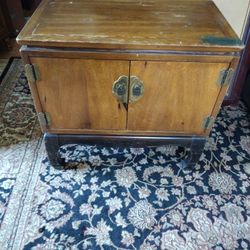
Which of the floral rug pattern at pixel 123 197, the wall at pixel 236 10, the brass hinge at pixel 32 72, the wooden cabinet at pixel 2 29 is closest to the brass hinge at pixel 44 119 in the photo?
the brass hinge at pixel 32 72

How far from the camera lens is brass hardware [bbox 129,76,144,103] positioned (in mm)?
862

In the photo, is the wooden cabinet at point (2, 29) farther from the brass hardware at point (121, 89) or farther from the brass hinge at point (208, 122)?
the brass hinge at point (208, 122)

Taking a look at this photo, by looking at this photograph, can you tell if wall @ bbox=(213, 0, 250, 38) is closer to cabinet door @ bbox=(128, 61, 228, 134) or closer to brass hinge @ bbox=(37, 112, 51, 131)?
cabinet door @ bbox=(128, 61, 228, 134)

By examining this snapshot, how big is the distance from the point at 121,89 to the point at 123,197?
0.47 m

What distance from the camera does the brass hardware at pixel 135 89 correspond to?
0.86m

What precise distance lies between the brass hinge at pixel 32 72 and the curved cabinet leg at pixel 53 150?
0.26m

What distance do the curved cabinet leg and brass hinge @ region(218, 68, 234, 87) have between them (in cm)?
66

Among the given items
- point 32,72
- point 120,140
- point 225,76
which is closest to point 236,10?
point 225,76

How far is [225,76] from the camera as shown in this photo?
854 mm

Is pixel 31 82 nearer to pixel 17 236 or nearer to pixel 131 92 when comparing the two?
pixel 131 92

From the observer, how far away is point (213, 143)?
4.40 ft

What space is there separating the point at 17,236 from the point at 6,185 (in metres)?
0.25

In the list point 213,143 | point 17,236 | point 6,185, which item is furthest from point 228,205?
point 6,185

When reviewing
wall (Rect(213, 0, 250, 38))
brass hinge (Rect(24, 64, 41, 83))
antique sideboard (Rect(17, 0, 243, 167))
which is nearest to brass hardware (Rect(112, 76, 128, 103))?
antique sideboard (Rect(17, 0, 243, 167))
